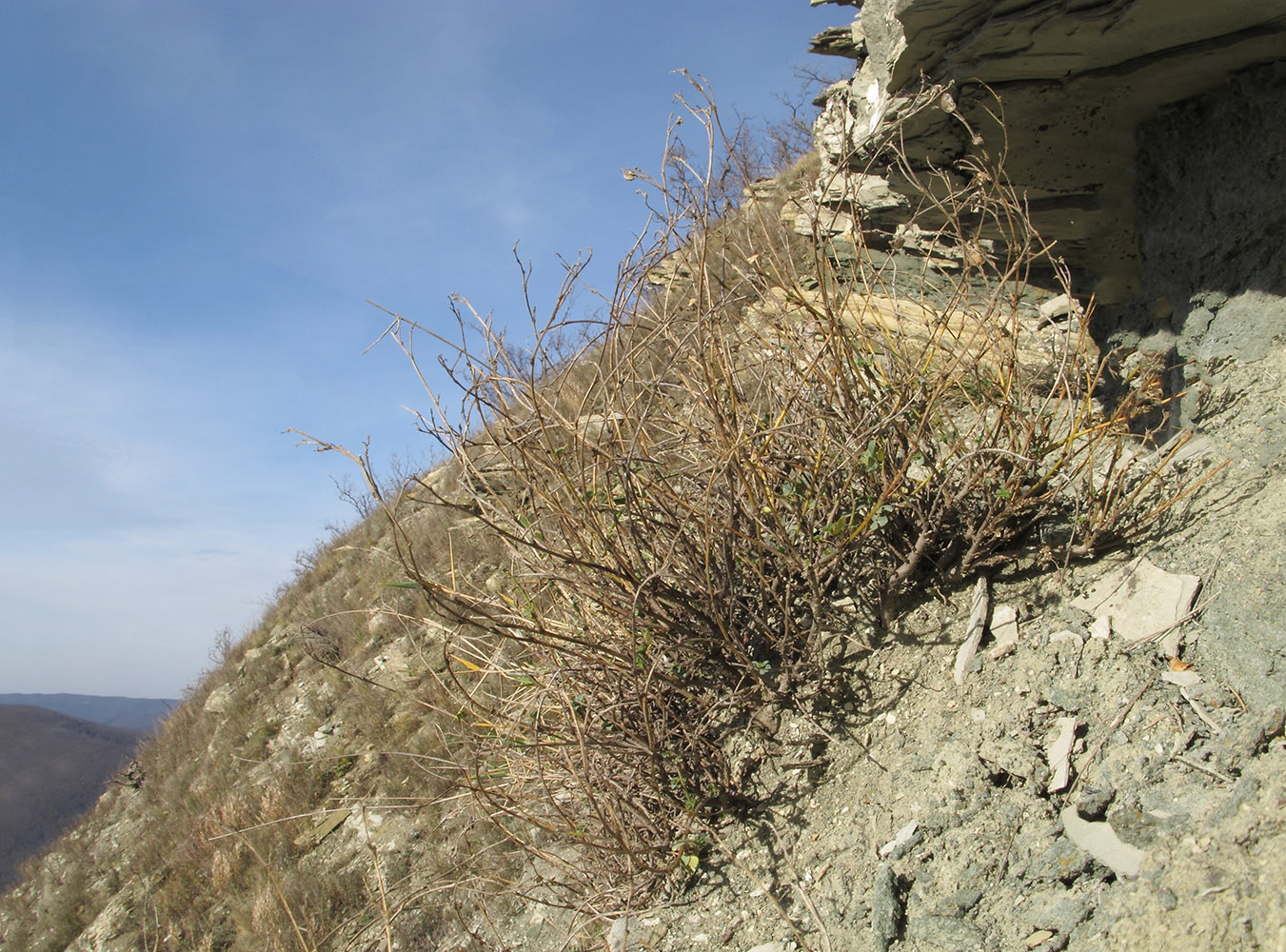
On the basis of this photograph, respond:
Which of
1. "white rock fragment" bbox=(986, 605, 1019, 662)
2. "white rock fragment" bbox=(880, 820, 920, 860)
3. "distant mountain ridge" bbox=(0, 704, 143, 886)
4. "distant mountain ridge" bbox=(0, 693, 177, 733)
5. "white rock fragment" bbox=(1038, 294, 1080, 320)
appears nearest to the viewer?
"white rock fragment" bbox=(880, 820, 920, 860)

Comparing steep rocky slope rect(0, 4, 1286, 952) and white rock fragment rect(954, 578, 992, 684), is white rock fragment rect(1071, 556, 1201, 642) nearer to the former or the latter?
steep rocky slope rect(0, 4, 1286, 952)

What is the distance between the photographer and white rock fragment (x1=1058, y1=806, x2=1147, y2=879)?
1423 mm

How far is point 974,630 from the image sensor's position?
2.18 m

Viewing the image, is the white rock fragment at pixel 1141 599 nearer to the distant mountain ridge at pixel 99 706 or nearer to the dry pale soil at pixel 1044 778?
the dry pale soil at pixel 1044 778

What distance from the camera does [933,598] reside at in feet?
7.93

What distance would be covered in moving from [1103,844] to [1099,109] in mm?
2451

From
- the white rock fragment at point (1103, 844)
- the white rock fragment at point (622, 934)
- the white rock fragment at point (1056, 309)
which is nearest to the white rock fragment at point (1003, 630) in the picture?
the white rock fragment at point (1103, 844)

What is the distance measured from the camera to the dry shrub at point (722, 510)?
2.10 metres

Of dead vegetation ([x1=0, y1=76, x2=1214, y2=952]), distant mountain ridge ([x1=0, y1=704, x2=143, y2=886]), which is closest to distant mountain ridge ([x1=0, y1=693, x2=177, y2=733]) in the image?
distant mountain ridge ([x1=0, y1=704, x2=143, y2=886])

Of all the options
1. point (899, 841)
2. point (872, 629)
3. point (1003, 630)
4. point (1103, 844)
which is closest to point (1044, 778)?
point (1103, 844)

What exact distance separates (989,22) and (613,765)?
262 centimetres

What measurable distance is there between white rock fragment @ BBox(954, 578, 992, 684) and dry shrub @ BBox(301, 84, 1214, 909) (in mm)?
109

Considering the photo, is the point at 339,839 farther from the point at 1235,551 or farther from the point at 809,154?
the point at 809,154

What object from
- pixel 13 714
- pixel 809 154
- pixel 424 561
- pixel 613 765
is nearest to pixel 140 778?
pixel 424 561
